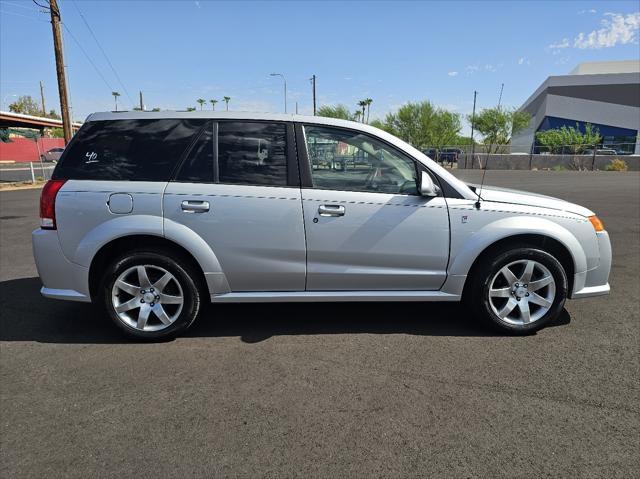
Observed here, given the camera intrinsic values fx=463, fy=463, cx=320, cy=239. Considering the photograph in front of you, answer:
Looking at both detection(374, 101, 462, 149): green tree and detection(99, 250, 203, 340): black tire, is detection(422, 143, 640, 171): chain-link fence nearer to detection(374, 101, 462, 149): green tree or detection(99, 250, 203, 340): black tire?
detection(374, 101, 462, 149): green tree

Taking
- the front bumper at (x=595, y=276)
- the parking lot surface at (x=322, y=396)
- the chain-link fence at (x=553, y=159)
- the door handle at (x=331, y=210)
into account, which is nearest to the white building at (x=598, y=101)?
the chain-link fence at (x=553, y=159)

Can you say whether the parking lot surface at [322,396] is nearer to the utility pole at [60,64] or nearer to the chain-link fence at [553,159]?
the utility pole at [60,64]

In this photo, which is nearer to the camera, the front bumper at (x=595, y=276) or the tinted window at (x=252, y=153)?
the tinted window at (x=252, y=153)

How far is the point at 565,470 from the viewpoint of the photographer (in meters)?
2.31

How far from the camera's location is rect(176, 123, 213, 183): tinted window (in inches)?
149

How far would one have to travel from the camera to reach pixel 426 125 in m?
61.4

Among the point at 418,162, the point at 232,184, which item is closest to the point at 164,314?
the point at 232,184

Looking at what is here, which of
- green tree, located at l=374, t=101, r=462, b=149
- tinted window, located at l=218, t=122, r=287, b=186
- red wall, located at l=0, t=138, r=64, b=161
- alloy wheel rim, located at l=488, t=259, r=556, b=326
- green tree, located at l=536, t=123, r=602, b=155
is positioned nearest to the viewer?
tinted window, located at l=218, t=122, r=287, b=186

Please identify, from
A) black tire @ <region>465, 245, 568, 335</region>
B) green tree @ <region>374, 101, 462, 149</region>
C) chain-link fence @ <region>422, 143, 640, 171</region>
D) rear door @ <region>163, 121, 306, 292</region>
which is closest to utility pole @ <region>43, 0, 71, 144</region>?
rear door @ <region>163, 121, 306, 292</region>

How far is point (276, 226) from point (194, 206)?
0.67 metres

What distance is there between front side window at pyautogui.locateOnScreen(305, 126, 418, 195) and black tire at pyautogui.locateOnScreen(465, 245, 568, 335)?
898 millimetres

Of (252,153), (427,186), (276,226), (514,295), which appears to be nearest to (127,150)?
(252,153)

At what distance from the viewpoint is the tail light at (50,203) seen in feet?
12.3

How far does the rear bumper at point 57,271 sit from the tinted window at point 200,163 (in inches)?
44.4
